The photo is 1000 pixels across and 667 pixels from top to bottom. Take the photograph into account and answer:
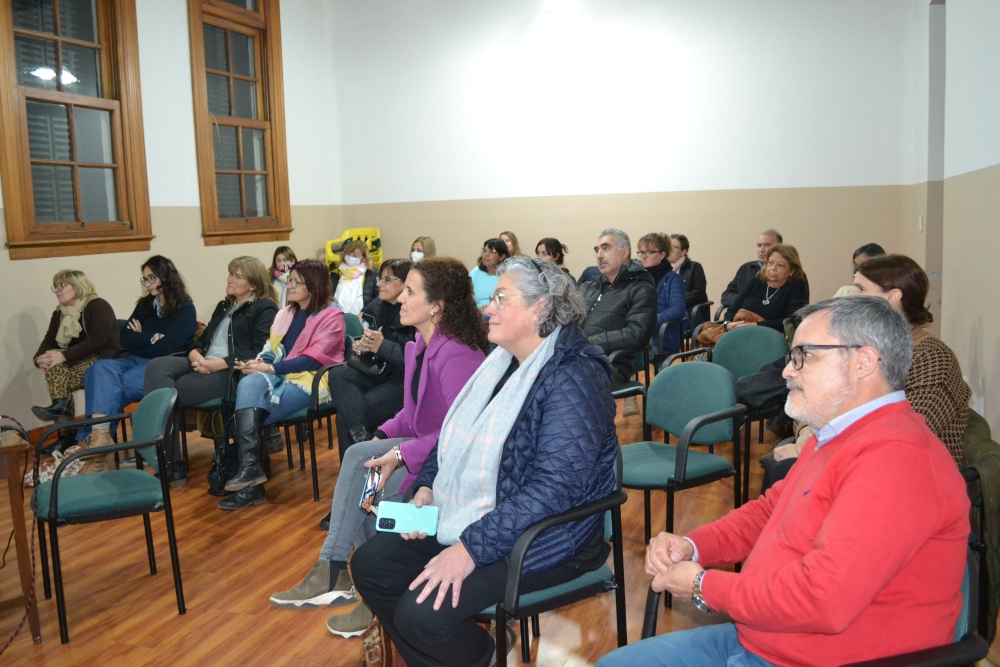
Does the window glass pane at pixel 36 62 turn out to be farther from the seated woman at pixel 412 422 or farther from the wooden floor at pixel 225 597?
the seated woman at pixel 412 422

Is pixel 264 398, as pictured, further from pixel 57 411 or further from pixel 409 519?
pixel 409 519

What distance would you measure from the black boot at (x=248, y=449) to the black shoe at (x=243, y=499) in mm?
50

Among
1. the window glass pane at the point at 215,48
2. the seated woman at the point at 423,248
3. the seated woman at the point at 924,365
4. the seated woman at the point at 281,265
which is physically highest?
the window glass pane at the point at 215,48

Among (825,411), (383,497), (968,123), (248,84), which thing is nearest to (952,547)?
(825,411)

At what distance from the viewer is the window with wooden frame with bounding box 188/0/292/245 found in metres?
7.11

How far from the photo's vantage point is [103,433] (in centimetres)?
439

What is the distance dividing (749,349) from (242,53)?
6091mm

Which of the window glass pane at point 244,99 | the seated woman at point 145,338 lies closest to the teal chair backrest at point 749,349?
the seated woman at point 145,338

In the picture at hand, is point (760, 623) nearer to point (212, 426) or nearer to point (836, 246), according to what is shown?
point (212, 426)

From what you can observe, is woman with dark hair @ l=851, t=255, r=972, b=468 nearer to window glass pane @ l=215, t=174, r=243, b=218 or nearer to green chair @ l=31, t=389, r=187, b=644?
green chair @ l=31, t=389, r=187, b=644

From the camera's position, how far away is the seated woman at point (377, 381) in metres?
3.80

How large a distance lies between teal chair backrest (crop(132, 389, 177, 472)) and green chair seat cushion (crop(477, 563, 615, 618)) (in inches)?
60.7

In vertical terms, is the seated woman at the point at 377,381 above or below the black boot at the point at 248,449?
above

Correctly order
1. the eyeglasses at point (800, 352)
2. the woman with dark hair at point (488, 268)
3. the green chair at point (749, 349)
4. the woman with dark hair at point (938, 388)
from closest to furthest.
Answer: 1. the eyeglasses at point (800, 352)
2. the woman with dark hair at point (938, 388)
3. the green chair at point (749, 349)
4. the woman with dark hair at point (488, 268)
